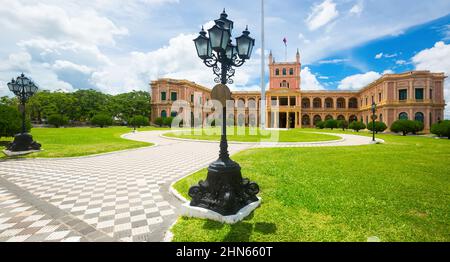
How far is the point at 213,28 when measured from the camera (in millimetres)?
3941

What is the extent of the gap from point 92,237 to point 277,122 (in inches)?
2082

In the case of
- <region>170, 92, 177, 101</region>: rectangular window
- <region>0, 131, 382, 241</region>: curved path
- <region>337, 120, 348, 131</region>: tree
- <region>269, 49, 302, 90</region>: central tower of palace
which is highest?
<region>269, 49, 302, 90</region>: central tower of palace

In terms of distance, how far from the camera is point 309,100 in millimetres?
59469

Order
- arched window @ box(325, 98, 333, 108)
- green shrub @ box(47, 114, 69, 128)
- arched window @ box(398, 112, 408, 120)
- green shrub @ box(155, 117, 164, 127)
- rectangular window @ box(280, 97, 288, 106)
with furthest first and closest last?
1. arched window @ box(325, 98, 333, 108)
2. rectangular window @ box(280, 97, 288, 106)
3. green shrub @ box(155, 117, 164, 127)
4. green shrub @ box(47, 114, 69, 128)
5. arched window @ box(398, 112, 408, 120)

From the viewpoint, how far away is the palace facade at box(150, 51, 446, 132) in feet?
119

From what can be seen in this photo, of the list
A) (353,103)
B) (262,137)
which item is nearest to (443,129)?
(262,137)

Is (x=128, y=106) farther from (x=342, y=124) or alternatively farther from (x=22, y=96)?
(x=342, y=124)

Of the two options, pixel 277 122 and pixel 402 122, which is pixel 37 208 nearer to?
pixel 402 122

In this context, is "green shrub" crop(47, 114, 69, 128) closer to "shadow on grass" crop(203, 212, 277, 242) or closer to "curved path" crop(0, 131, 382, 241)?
"curved path" crop(0, 131, 382, 241)

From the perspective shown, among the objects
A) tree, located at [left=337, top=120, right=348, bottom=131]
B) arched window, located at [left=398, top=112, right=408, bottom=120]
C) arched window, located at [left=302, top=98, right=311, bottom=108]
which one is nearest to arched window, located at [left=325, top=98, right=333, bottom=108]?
arched window, located at [left=302, top=98, right=311, bottom=108]

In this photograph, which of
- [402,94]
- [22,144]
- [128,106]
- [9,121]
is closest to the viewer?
[22,144]

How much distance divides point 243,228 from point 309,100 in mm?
60885

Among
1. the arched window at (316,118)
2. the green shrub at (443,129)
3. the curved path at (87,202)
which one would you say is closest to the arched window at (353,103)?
the arched window at (316,118)

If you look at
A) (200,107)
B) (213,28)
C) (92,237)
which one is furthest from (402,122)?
(200,107)
